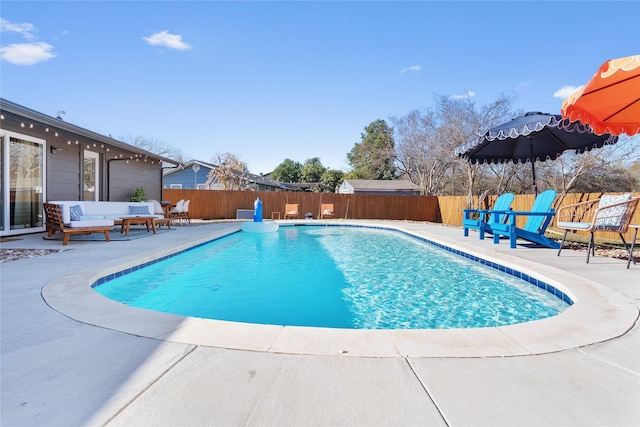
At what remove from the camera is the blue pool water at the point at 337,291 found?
10.6ft

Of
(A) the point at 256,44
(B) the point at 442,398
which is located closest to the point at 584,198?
(B) the point at 442,398

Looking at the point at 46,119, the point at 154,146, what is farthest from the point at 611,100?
the point at 154,146

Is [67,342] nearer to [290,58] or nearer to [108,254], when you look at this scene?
[108,254]

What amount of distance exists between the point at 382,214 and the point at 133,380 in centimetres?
1655

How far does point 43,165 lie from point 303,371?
29.0ft

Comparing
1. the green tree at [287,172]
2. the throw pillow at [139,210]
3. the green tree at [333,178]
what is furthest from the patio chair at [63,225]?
the green tree at [287,172]

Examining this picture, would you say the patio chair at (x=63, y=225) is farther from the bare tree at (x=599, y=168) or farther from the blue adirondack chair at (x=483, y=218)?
the bare tree at (x=599, y=168)

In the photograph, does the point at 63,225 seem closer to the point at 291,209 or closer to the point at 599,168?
the point at 291,209

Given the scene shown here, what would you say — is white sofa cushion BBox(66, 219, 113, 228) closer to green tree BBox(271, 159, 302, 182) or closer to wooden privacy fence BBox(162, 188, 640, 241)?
wooden privacy fence BBox(162, 188, 640, 241)

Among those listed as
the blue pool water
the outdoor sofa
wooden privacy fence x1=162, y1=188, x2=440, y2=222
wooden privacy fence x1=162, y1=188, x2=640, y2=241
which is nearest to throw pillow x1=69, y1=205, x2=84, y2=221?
the outdoor sofa

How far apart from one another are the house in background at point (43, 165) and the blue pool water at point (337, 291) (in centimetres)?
407

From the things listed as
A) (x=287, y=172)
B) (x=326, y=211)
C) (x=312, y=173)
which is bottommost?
(x=326, y=211)

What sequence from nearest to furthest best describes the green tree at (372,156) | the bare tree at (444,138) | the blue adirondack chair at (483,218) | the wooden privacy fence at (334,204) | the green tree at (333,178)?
1. the blue adirondack chair at (483,218)
2. the wooden privacy fence at (334,204)
3. the bare tree at (444,138)
4. the green tree at (372,156)
5. the green tree at (333,178)

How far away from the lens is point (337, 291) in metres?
4.15
